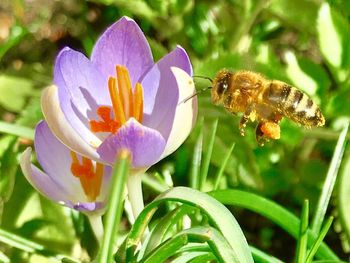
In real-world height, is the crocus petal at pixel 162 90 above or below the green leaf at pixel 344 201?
above

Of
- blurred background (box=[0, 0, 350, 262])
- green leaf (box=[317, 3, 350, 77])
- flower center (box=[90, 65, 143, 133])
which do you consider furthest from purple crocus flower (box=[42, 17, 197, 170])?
green leaf (box=[317, 3, 350, 77])

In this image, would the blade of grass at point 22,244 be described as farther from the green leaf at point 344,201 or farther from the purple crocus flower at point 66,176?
the green leaf at point 344,201

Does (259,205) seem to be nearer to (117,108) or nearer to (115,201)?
(117,108)

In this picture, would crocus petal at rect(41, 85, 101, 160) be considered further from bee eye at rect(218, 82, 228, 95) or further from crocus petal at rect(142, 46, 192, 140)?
bee eye at rect(218, 82, 228, 95)

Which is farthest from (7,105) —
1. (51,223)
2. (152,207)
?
(152,207)

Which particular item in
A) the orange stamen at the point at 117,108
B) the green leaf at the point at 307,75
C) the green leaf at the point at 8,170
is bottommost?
the green leaf at the point at 8,170

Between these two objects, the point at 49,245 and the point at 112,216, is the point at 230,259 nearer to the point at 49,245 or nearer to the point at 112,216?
the point at 112,216

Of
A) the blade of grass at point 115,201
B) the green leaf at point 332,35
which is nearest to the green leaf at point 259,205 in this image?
the blade of grass at point 115,201
